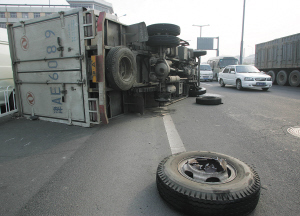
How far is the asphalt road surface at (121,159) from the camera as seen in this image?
206 cm

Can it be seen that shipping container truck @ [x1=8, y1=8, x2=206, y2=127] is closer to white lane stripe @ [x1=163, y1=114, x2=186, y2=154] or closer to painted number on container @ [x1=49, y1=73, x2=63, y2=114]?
painted number on container @ [x1=49, y1=73, x2=63, y2=114]

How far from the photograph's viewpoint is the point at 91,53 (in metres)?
4.87

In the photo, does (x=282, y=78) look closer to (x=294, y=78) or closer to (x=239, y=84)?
(x=294, y=78)

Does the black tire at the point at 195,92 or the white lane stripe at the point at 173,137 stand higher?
the black tire at the point at 195,92

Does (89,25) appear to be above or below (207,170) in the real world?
above

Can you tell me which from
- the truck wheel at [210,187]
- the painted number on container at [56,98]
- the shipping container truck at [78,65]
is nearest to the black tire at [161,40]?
the shipping container truck at [78,65]

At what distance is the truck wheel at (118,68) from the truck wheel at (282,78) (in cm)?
1634

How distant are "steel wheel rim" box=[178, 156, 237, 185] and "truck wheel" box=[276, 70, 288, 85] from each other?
18.1 metres

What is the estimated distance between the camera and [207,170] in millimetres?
2201

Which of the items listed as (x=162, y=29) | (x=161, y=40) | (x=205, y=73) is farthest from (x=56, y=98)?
(x=205, y=73)

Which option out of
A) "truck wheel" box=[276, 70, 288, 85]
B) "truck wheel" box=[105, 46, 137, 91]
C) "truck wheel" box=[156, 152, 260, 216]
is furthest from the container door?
"truck wheel" box=[276, 70, 288, 85]

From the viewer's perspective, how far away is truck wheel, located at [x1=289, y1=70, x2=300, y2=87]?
51.7 ft

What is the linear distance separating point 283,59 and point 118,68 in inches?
671

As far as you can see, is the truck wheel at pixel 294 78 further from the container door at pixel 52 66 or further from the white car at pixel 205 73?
the container door at pixel 52 66
